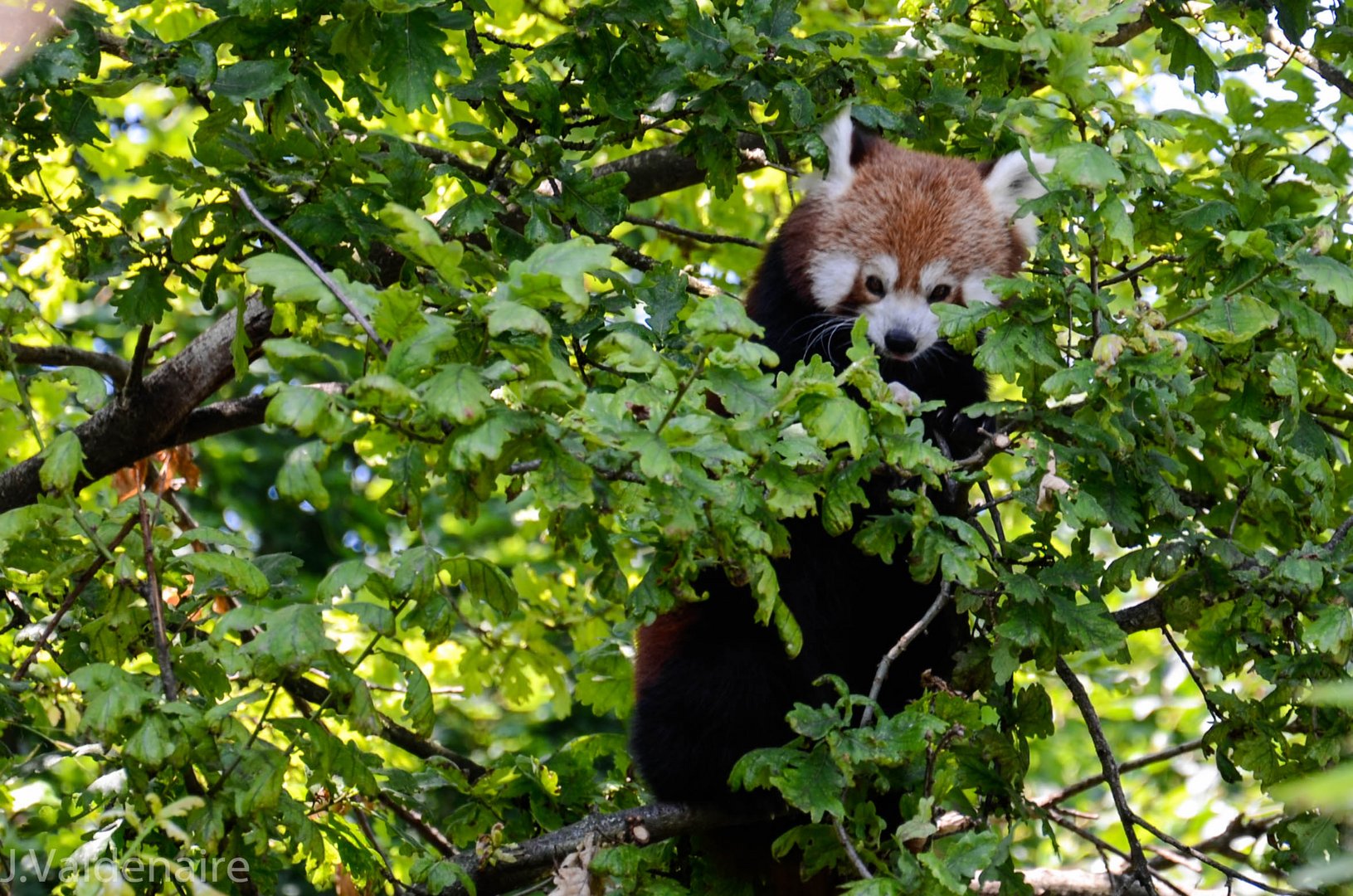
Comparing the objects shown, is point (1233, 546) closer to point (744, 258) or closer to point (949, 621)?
point (949, 621)

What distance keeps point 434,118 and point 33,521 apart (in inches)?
130

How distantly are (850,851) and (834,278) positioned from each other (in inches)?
88.2

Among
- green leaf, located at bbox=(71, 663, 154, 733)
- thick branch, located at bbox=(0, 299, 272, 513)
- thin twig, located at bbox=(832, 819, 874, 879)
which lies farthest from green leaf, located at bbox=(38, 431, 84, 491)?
thick branch, located at bbox=(0, 299, 272, 513)

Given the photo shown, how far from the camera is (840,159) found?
4348 mm

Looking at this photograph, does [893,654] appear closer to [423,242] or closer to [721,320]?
[721,320]

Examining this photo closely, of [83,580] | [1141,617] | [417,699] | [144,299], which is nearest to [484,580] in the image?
Answer: [417,699]

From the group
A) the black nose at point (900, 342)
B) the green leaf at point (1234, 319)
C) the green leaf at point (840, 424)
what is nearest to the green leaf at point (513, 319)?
the green leaf at point (840, 424)

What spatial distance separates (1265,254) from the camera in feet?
8.57

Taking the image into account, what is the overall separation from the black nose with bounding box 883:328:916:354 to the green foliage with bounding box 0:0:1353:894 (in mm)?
607

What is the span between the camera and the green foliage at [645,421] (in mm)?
2117

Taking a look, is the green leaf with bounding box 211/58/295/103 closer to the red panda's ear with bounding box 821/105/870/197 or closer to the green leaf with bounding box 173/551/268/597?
the green leaf with bounding box 173/551/268/597

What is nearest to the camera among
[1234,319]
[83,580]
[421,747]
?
[1234,319]

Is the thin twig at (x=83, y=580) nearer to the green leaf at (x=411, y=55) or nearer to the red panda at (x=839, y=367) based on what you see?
the green leaf at (x=411, y=55)

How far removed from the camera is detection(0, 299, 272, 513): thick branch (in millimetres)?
4141
